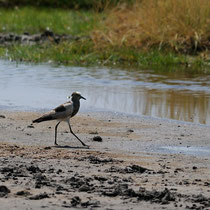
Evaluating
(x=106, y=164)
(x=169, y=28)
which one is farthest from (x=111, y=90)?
(x=106, y=164)

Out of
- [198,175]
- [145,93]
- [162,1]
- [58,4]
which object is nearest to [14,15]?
[58,4]

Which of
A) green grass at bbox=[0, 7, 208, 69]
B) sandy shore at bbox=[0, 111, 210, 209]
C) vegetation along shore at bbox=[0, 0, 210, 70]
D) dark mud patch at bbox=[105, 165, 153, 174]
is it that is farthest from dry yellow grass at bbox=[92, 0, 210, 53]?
dark mud patch at bbox=[105, 165, 153, 174]

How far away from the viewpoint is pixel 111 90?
13.4 meters

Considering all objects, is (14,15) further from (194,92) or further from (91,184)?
(91,184)

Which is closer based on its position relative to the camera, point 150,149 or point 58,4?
point 150,149

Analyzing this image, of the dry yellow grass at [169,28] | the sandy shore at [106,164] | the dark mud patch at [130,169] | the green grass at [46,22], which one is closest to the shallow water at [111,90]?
the sandy shore at [106,164]

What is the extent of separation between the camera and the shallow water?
11.2m

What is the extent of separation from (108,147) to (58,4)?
2559 centimetres

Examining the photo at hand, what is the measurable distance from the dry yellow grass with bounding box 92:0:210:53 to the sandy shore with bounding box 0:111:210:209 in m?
8.50

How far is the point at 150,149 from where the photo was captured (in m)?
8.05

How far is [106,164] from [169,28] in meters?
11.9

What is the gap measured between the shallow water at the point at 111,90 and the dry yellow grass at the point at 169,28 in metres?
2.45

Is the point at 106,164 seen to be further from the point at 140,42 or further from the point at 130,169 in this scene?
the point at 140,42

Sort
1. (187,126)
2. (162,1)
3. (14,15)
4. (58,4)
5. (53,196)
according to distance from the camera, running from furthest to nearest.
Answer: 1. (58,4)
2. (14,15)
3. (162,1)
4. (187,126)
5. (53,196)
